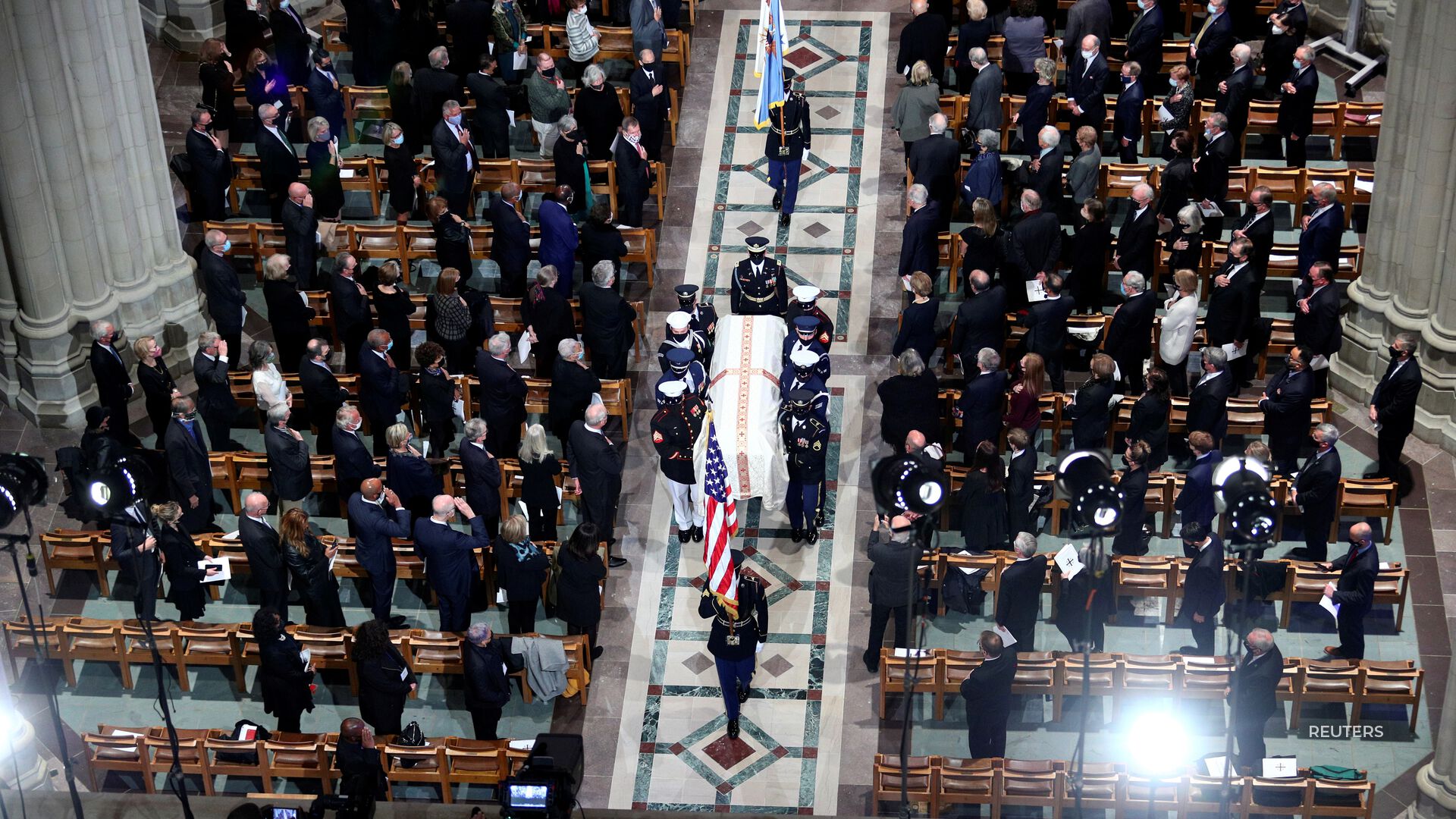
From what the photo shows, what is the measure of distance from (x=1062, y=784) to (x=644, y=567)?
4.75 meters

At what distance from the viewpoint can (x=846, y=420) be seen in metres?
21.6

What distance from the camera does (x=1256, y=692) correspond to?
57.0 ft

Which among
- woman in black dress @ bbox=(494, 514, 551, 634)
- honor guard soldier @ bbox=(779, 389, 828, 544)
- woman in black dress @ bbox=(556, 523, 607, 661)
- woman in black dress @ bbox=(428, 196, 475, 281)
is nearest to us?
woman in black dress @ bbox=(556, 523, 607, 661)

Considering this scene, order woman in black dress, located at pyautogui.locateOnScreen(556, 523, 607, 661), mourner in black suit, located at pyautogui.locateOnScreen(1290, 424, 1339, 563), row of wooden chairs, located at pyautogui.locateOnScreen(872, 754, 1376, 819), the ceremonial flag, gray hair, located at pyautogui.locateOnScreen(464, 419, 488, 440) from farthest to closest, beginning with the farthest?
1. the ceremonial flag
2. gray hair, located at pyautogui.locateOnScreen(464, 419, 488, 440)
3. mourner in black suit, located at pyautogui.locateOnScreen(1290, 424, 1339, 563)
4. woman in black dress, located at pyautogui.locateOnScreen(556, 523, 607, 661)
5. row of wooden chairs, located at pyautogui.locateOnScreen(872, 754, 1376, 819)

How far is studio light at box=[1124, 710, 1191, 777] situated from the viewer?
54.0ft

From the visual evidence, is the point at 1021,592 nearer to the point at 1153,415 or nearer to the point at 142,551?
the point at 1153,415

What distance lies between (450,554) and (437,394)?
7.18 feet

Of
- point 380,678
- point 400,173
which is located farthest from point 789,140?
point 380,678

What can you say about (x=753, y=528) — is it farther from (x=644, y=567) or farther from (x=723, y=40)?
(x=723, y=40)

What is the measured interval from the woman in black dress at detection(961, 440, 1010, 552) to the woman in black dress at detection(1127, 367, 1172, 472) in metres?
1.28

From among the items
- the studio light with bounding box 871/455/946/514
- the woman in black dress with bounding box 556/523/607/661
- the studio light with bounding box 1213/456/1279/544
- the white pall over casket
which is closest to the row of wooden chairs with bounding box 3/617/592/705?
the woman in black dress with bounding box 556/523/607/661

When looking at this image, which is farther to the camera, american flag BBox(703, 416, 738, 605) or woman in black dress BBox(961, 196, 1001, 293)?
woman in black dress BBox(961, 196, 1001, 293)

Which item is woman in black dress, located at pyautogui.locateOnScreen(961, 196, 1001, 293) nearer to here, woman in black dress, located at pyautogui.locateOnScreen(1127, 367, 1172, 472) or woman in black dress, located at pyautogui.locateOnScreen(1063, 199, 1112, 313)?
woman in black dress, located at pyautogui.locateOnScreen(1063, 199, 1112, 313)

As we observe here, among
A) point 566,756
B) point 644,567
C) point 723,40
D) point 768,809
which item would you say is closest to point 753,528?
point 644,567
